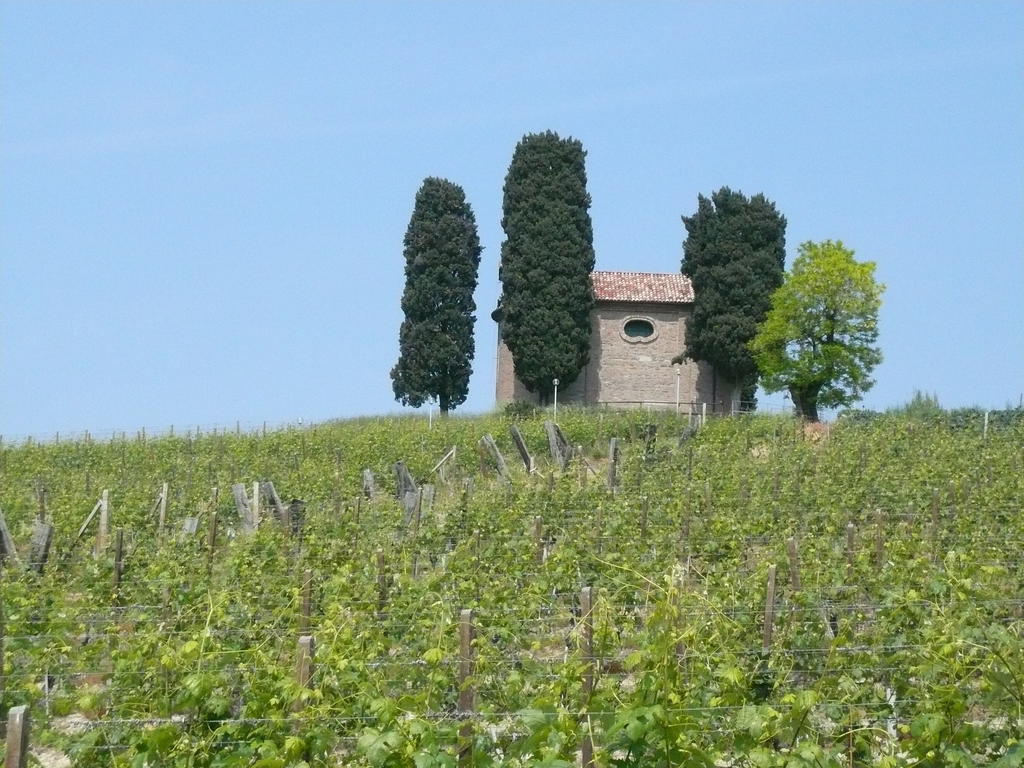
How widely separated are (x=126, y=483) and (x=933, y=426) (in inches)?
575

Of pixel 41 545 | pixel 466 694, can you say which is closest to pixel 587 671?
pixel 466 694

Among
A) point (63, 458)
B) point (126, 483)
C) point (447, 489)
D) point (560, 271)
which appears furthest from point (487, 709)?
point (560, 271)

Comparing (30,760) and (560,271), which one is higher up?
(560,271)

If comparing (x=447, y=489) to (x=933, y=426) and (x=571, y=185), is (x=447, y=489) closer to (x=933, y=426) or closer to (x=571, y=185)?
(x=933, y=426)

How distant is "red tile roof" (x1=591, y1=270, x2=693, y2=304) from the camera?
40344 millimetres

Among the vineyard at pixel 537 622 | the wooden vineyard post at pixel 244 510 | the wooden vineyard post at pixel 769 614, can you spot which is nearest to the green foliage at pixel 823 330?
the vineyard at pixel 537 622

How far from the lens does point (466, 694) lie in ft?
20.7

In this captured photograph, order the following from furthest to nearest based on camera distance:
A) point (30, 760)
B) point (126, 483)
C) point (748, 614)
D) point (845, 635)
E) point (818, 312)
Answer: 1. point (818, 312)
2. point (126, 483)
3. point (748, 614)
4. point (845, 635)
5. point (30, 760)

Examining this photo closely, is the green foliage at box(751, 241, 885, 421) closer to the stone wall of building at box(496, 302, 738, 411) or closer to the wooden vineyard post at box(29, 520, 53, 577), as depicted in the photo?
the stone wall of building at box(496, 302, 738, 411)

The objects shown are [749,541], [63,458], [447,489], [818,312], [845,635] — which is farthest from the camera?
[818,312]

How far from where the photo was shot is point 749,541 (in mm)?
11797

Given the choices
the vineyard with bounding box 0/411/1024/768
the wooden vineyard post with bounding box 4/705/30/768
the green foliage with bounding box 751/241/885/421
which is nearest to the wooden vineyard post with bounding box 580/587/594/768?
the vineyard with bounding box 0/411/1024/768

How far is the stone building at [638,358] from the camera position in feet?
131

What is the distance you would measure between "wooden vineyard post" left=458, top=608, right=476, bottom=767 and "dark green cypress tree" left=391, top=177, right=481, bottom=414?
30214 mm
